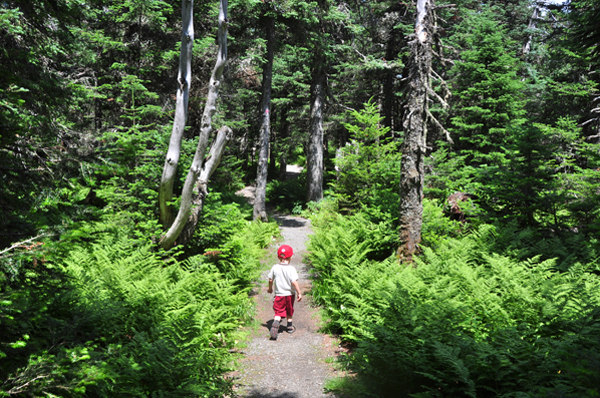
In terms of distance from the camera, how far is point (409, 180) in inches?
364

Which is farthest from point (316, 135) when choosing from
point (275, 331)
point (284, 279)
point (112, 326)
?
point (112, 326)

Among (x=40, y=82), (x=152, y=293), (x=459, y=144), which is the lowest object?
(x=152, y=293)

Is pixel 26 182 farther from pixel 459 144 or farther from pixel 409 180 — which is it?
pixel 459 144

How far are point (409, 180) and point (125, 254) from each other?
23.2 feet

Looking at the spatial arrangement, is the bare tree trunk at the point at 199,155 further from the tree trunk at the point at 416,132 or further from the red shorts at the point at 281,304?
the tree trunk at the point at 416,132

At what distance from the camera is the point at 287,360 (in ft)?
20.7

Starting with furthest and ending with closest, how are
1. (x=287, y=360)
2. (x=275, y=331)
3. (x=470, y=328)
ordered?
(x=275, y=331), (x=287, y=360), (x=470, y=328)

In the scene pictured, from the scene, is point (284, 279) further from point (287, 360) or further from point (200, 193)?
point (200, 193)

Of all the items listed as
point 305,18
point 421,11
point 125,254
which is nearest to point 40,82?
point 125,254

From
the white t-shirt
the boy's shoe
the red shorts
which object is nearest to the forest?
the boy's shoe

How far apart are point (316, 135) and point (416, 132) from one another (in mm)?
10298

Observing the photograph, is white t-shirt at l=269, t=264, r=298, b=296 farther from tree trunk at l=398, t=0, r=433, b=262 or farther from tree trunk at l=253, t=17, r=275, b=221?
tree trunk at l=253, t=17, r=275, b=221

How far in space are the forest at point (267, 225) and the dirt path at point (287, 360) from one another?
370 mm

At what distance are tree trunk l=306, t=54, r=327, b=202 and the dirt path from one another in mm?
10822
